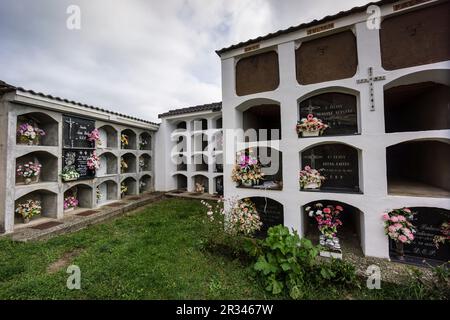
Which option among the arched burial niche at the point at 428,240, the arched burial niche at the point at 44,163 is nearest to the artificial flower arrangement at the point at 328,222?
the arched burial niche at the point at 428,240

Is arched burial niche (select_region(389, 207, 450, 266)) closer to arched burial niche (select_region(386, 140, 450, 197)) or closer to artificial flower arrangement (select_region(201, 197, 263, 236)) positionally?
arched burial niche (select_region(386, 140, 450, 197))

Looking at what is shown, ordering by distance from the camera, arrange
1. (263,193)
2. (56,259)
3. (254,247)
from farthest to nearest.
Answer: (263,193)
(56,259)
(254,247)

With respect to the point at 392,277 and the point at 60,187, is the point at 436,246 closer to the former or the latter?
the point at 392,277

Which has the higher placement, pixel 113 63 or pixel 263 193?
pixel 113 63

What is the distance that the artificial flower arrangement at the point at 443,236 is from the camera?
11.7 ft

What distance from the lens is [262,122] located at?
6.96 metres

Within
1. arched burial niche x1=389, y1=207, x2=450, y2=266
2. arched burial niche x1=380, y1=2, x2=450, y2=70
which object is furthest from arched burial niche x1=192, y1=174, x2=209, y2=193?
arched burial niche x1=380, y1=2, x2=450, y2=70

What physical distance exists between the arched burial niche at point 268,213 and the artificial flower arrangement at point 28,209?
22.8 feet

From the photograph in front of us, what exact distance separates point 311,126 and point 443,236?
3.34 meters

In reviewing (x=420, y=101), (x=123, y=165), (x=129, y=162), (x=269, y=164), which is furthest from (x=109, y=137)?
→ (x=420, y=101)
